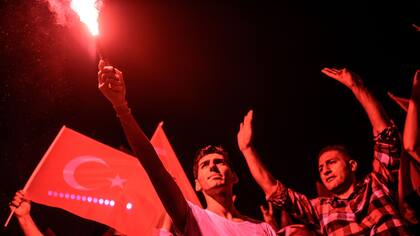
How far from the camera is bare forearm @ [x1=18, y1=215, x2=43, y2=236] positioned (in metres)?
5.59

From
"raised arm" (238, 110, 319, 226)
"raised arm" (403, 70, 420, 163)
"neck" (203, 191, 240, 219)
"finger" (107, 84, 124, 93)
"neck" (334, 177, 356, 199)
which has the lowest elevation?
"neck" (203, 191, 240, 219)

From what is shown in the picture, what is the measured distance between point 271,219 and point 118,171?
2.59 meters

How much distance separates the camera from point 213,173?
12.5 ft

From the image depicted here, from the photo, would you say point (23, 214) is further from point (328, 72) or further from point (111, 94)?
point (328, 72)

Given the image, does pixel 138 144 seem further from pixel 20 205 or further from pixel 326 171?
pixel 20 205

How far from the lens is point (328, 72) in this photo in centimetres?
550

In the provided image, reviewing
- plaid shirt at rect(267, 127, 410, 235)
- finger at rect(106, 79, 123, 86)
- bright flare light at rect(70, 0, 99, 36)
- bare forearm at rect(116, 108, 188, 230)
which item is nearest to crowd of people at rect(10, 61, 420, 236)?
plaid shirt at rect(267, 127, 410, 235)

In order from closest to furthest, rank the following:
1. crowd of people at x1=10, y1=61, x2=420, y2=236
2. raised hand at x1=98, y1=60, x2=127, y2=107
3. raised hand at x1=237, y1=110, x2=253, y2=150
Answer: raised hand at x1=98, y1=60, x2=127, y2=107 < crowd of people at x1=10, y1=61, x2=420, y2=236 < raised hand at x1=237, y1=110, x2=253, y2=150

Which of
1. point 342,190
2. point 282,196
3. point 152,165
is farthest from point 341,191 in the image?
point 152,165

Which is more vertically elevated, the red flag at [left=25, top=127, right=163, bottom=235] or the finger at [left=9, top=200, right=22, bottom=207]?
the red flag at [left=25, top=127, right=163, bottom=235]

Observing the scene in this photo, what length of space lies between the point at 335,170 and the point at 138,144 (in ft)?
9.60

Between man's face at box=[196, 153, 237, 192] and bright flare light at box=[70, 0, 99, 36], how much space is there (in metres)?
1.61

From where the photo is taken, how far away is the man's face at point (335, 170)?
4.76 metres

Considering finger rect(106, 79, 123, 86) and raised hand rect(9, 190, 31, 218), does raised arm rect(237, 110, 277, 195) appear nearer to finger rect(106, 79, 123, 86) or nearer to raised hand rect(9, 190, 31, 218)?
finger rect(106, 79, 123, 86)
